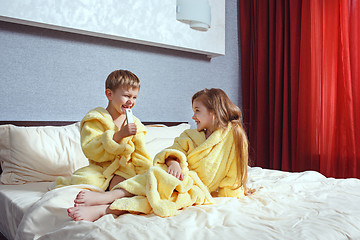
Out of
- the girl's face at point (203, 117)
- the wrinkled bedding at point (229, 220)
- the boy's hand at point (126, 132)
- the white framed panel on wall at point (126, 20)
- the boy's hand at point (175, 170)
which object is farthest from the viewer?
the white framed panel on wall at point (126, 20)

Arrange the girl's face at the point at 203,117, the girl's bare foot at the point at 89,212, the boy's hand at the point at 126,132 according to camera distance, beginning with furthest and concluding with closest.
A: the girl's face at the point at 203,117
the boy's hand at the point at 126,132
the girl's bare foot at the point at 89,212

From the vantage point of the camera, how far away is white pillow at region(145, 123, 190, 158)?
2107 millimetres

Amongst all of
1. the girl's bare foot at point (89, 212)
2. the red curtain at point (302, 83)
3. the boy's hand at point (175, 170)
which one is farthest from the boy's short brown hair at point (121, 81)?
the red curtain at point (302, 83)

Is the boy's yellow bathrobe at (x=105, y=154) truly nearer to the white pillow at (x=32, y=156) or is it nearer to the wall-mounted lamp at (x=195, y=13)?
the white pillow at (x=32, y=156)

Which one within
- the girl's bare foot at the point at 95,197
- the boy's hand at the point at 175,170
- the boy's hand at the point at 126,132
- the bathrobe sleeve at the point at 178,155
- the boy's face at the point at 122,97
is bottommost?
the girl's bare foot at the point at 95,197

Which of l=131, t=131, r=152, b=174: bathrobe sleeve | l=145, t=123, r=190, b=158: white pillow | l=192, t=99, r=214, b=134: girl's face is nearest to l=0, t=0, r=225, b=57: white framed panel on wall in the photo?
l=145, t=123, r=190, b=158: white pillow

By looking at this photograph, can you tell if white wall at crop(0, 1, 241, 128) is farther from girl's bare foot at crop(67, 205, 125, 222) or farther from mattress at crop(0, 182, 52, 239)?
girl's bare foot at crop(67, 205, 125, 222)

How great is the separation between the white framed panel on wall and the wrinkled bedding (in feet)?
4.06

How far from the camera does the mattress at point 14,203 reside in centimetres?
137

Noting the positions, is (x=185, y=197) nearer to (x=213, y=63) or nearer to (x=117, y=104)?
(x=117, y=104)

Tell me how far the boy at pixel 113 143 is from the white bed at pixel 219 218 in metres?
0.16

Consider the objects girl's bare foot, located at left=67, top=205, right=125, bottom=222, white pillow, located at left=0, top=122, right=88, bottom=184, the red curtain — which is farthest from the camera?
the red curtain

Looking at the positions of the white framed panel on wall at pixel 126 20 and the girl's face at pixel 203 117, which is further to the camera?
the white framed panel on wall at pixel 126 20

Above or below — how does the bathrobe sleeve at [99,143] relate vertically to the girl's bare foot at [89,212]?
above
